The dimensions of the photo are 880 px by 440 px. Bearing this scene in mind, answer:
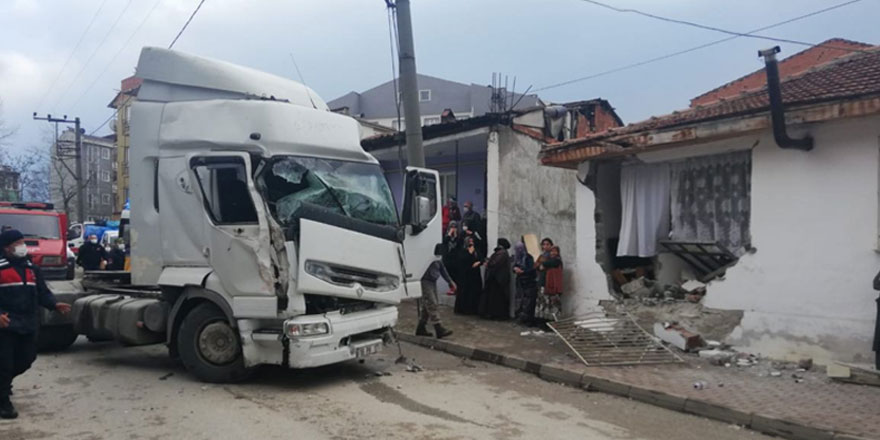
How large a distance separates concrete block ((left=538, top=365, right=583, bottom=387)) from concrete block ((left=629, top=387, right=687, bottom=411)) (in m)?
0.80

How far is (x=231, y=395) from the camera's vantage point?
6.59m

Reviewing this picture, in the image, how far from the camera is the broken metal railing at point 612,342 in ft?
27.4

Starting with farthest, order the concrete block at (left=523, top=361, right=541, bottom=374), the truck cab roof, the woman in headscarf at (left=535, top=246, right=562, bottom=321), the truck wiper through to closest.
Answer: the woman in headscarf at (left=535, top=246, right=562, bottom=321), the concrete block at (left=523, top=361, right=541, bottom=374), the truck cab roof, the truck wiper

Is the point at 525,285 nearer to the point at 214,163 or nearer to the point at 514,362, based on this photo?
the point at 514,362

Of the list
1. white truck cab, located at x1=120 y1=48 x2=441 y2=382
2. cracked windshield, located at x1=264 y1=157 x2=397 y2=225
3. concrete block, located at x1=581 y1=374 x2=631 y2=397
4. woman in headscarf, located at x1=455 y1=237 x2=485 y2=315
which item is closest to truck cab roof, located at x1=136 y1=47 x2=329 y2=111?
white truck cab, located at x1=120 y1=48 x2=441 y2=382

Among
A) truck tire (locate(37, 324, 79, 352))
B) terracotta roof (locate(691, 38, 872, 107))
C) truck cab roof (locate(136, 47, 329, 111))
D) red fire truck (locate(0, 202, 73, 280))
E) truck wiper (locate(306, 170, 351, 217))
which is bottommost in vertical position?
truck tire (locate(37, 324, 79, 352))

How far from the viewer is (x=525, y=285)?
11.6 metres

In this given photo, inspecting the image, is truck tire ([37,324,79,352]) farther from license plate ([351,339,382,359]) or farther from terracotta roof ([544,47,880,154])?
terracotta roof ([544,47,880,154])

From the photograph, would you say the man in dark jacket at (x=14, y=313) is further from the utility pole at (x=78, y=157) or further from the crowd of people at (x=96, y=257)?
the utility pole at (x=78, y=157)

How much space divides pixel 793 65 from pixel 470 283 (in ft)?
48.4

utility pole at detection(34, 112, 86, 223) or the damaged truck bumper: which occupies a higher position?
utility pole at detection(34, 112, 86, 223)

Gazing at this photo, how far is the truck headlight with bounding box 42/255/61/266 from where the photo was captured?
1389cm

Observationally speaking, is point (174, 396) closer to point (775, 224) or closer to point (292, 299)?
point (292, 299)

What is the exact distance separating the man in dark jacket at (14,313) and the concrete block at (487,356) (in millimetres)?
5584
